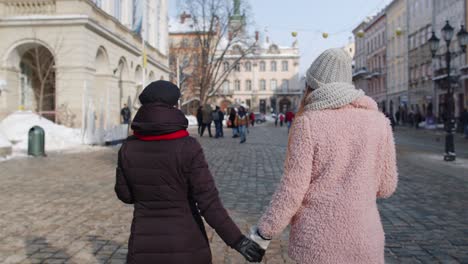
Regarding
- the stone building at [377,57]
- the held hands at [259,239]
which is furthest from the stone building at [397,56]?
the held hands at [259,239]

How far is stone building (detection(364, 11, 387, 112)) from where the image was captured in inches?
2469

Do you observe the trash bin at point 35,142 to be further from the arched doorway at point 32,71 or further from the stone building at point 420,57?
the stone building at point 420,57

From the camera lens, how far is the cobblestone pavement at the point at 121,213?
4.80 meters

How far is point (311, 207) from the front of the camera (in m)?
2.25

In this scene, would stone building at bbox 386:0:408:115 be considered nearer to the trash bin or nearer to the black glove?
the trash bin

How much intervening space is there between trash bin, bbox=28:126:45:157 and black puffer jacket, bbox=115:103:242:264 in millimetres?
13216

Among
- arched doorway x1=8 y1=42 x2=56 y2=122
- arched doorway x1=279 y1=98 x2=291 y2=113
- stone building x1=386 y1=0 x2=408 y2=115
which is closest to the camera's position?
arched doorway x1=8 y1=42 x2=56 y2=122

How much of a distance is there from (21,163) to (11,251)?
867 cm

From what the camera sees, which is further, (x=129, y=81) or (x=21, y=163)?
(x=129, y=81)

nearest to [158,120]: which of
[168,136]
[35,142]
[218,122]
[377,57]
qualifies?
[168,136]

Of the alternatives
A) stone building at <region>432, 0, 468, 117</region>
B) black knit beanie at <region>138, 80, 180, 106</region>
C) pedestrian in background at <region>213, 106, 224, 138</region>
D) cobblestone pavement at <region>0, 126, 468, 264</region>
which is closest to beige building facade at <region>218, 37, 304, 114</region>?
stone building at <region>432, 0, 468, 117</region>

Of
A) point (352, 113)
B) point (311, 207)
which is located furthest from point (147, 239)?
point (352, 113)

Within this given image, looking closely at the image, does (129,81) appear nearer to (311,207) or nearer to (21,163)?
(21,163)

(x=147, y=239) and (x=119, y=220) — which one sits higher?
(x=147, y=239)
